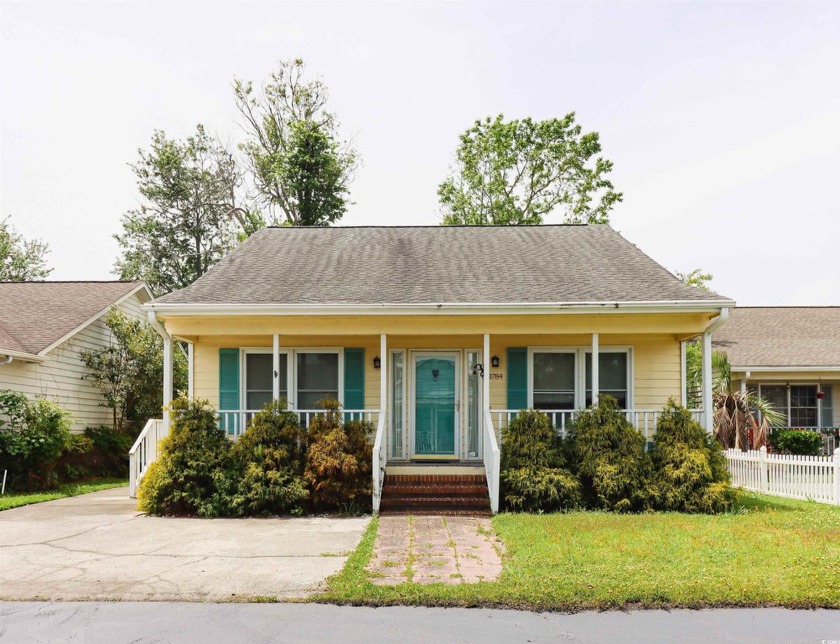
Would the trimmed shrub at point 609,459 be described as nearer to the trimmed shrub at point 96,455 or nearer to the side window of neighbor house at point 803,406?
the trimmed shrub at point 96,455

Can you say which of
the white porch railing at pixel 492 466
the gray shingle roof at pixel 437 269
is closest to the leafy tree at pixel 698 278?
the gray shingle roof at pixel 437 269

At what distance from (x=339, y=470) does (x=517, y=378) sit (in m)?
3.75

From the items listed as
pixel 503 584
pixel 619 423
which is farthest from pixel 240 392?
pixel 503 584

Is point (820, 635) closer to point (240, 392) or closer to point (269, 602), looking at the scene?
point (269, 602)

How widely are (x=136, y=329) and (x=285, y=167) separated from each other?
1111 cm

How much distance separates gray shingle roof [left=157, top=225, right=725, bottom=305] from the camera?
11.4 meters

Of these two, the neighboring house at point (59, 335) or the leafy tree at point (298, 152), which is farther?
the leafy tree at point (298, 152)

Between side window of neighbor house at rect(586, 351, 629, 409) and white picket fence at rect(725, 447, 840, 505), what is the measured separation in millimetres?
2115

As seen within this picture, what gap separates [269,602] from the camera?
5809mm

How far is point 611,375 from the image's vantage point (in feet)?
40.9

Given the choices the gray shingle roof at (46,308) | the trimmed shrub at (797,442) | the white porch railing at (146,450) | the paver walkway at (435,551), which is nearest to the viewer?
the paver walkway at (435,551)

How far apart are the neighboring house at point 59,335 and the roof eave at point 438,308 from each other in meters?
5.87

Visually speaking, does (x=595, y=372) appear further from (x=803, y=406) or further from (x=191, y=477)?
(x=803, y=406)

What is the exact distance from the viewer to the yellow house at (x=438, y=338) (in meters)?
11.0
